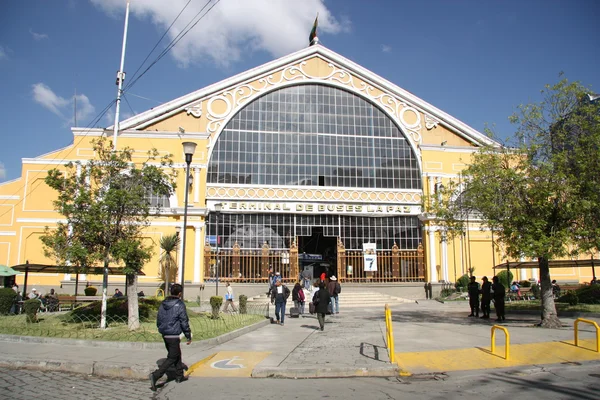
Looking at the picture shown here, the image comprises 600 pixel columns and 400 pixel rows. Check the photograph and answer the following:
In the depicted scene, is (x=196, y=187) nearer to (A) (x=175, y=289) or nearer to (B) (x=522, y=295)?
(B) (x=522, y=295)

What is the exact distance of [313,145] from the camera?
33219 mm

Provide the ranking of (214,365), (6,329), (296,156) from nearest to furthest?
(214,365)
(6,329)
(296,156)

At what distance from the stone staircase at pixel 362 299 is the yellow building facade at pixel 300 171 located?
182 centimetres

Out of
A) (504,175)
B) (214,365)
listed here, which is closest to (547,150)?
(504,175)

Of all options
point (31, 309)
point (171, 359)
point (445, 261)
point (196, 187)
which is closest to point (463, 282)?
point (445, 261)

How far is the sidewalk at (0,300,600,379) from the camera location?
922cm

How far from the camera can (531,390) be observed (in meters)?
7.87

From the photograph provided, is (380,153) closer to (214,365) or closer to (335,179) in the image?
(335,179)

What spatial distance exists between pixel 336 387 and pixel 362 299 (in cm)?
2200

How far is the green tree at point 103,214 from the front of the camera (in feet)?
46.5

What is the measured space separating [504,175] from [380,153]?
60.1 feet

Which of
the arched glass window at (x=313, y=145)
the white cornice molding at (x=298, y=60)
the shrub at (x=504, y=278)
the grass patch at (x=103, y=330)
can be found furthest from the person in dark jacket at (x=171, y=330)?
the shrub at (x=504, y=278)

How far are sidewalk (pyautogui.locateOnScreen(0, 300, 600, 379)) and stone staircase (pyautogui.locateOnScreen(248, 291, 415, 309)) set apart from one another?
1326cm

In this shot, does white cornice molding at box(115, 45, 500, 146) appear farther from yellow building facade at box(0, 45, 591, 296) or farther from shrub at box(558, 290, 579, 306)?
shrub at box(558, 290, 579, 306)
